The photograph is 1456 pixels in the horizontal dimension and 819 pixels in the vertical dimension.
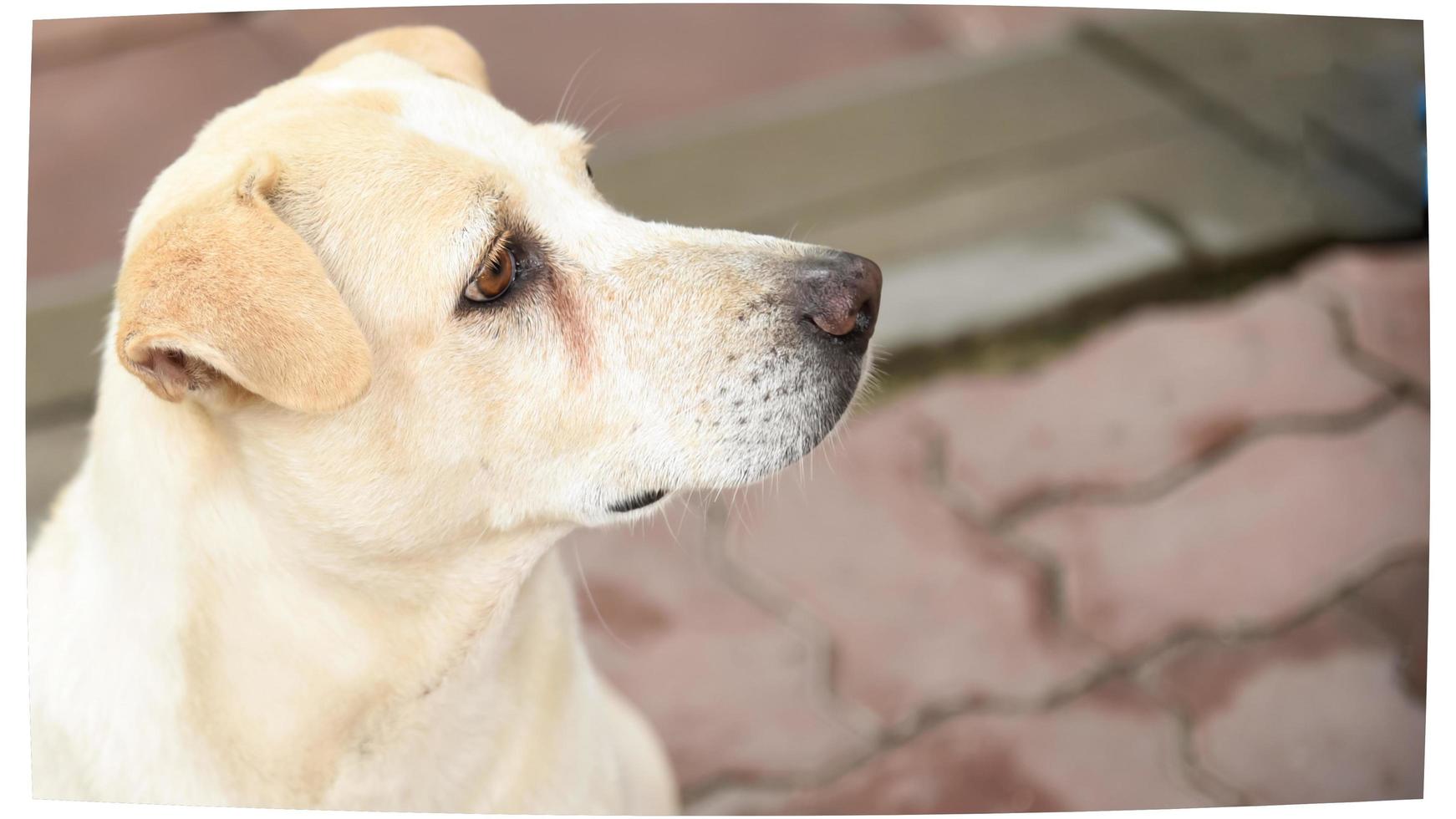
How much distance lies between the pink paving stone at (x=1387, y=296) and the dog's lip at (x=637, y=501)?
134 centimetres

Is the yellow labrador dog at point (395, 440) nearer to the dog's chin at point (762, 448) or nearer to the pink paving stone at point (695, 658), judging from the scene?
the dog's chin at point (762, 448)

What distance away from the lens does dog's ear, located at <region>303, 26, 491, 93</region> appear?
5.36ft

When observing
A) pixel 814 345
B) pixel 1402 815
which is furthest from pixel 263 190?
pixel 1402 815

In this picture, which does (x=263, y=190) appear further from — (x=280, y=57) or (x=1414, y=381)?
(x=1414, y=381)

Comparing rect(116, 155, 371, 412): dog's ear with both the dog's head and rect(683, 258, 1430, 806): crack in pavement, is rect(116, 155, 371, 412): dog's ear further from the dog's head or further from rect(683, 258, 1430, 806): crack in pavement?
rect(683, 258, 1430, 806): crack in pavement

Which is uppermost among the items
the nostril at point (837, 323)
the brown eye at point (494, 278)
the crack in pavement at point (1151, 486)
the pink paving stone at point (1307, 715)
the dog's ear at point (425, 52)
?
the dog's ear at point (425, 52)

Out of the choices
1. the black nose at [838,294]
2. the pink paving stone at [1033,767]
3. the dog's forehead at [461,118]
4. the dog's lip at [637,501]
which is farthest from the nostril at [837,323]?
the pink paving stone at [1033,767]

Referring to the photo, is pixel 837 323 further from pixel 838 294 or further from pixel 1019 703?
pixel 1019 703

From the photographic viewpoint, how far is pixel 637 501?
1.48 meters

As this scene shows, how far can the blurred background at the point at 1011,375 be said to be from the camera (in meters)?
2.08

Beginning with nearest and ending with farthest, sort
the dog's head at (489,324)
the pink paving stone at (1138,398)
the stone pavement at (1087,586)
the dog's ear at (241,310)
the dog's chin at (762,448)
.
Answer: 1. the dog's ear at (241,310)
2. the dog's head at (489,324)
3. the dog's chin at (762,448)
4. the stone pavement at (1087,586)
5. the pink paving stone at (1138,398)

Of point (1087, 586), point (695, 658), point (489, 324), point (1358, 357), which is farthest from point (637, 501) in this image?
point (1358, 357)

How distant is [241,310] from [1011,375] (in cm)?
214

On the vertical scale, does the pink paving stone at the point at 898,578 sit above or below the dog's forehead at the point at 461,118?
below
